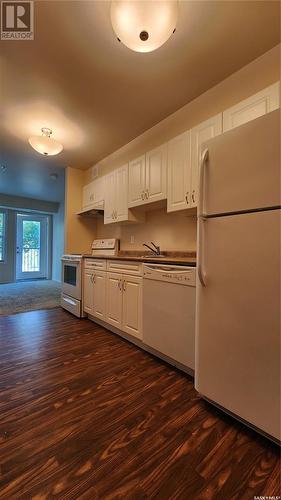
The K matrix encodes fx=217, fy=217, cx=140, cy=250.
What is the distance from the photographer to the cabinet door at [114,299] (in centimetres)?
246

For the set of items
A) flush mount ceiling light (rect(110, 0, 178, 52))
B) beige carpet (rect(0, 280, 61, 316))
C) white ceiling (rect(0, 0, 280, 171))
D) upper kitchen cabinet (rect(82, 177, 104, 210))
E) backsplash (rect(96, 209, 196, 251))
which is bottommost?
beige carpet (rect(0, 280, 61, 316))

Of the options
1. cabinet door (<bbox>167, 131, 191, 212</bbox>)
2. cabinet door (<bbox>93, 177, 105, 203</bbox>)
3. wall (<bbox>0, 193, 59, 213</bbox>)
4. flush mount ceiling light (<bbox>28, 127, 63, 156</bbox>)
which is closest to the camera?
cabinet door (<bbox>167, 131, 191, 212</bbox>)

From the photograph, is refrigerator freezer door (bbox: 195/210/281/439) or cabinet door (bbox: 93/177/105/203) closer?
refrigerator freezer door (bbox: 195/210/281/439)

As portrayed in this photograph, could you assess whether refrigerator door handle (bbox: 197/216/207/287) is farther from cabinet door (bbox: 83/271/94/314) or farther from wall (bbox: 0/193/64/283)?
wall (bbox: 0/193/64/283)

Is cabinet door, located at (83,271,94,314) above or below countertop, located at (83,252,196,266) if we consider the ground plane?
below

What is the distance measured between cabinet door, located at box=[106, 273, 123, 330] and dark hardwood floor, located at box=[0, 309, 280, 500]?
0.58 m

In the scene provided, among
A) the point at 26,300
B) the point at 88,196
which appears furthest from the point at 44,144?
the point at 26,300

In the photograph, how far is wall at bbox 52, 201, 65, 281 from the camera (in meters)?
7.09

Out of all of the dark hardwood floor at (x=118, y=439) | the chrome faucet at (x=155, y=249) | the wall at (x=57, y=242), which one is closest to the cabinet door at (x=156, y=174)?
the chrome faucet at (x=155, y=249)

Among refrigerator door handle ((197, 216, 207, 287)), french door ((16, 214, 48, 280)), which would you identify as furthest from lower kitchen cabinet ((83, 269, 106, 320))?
french door ((16, 214, 48, 280))

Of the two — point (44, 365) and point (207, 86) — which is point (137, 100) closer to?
point (207, 86)

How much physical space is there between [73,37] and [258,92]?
1.45 metres

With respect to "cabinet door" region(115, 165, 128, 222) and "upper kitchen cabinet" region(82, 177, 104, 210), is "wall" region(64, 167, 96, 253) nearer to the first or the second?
"upper kitchen cabinet" region(82, 177, 104, 210)

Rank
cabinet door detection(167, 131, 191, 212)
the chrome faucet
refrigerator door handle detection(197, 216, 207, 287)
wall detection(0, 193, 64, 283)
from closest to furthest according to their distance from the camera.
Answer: refrigerator door handle detection(197, 216, 207, 287) < cabinet door detection(167, 131, 191, 212) < the chrome faucet < wall detection(0, 193, 64, 283)
